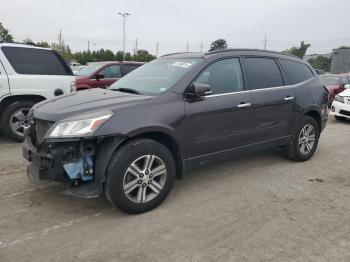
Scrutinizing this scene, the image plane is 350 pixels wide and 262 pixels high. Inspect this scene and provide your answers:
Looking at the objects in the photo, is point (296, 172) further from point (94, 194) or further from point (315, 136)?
point (94, 194)

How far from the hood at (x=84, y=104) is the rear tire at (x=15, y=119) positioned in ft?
8.77

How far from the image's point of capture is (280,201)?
4039 mm

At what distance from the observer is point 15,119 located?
6.46m

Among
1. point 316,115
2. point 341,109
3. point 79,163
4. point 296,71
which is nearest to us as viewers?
point 79,163

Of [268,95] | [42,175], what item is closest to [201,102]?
[268,95]

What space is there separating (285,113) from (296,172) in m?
0.88

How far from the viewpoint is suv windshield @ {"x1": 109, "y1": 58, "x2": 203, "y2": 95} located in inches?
161

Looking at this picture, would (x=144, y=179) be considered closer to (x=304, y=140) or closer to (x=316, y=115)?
(x=304, y=140)

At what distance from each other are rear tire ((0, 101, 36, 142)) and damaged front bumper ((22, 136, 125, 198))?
11.1 feet

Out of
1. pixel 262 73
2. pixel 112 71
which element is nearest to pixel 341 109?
Result: pixel 262 73

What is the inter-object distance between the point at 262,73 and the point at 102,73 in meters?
6.55

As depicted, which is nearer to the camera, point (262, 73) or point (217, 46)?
point (262, 73)

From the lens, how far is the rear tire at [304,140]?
5.41 meters

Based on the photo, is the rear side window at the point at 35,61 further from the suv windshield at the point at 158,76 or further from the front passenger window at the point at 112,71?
the front passenger window at the point at 112,71
